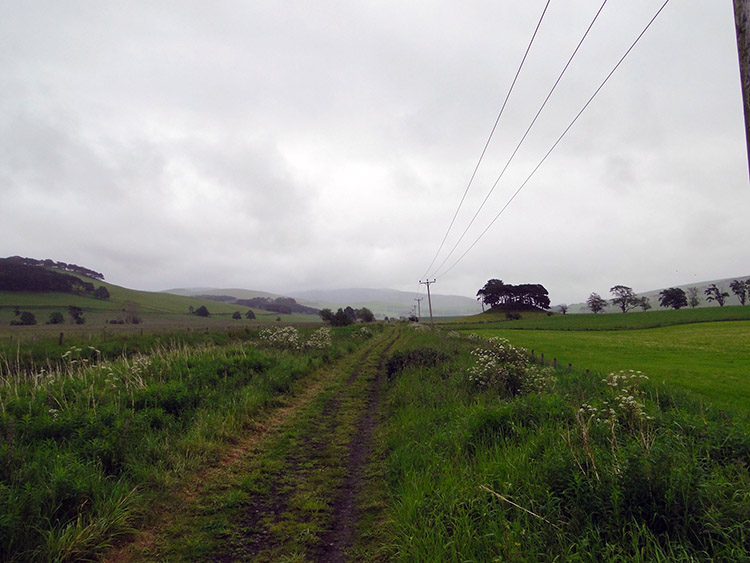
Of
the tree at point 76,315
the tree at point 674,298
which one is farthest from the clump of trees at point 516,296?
the tree at point 76,315

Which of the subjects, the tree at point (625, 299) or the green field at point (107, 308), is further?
the tree at point (625, 299)

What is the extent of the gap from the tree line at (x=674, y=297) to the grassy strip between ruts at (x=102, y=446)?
138 m

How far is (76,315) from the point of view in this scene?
60906 mm

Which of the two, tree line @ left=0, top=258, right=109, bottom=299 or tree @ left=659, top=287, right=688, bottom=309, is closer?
tree line @ left=0, top=258, right=109, bottom=299

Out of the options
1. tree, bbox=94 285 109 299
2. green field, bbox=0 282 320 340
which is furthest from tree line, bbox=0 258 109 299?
green field, bbox=0 282 320 340

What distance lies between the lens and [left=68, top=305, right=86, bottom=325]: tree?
2276 inches

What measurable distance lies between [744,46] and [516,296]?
355 feet

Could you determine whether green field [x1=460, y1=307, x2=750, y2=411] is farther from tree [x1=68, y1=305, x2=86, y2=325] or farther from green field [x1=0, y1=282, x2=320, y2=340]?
tree [x1=68, y1=305, x2=86, y2=325]

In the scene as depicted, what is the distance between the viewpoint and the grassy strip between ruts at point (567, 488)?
3.10 meters

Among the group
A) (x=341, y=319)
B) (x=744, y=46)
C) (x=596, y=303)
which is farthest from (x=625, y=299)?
(x=744, y=46)

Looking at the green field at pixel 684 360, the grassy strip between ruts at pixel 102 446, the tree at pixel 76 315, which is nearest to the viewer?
the grassy strip between ruts at pixel 102 446

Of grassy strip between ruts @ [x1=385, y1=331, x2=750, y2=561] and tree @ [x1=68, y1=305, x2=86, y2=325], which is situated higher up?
tree @ [x1=68, y1=305, x2=86, y2=325]

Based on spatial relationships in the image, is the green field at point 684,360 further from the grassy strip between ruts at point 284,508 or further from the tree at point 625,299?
the tree at point 625,299

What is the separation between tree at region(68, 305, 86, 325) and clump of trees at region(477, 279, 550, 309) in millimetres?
100916
